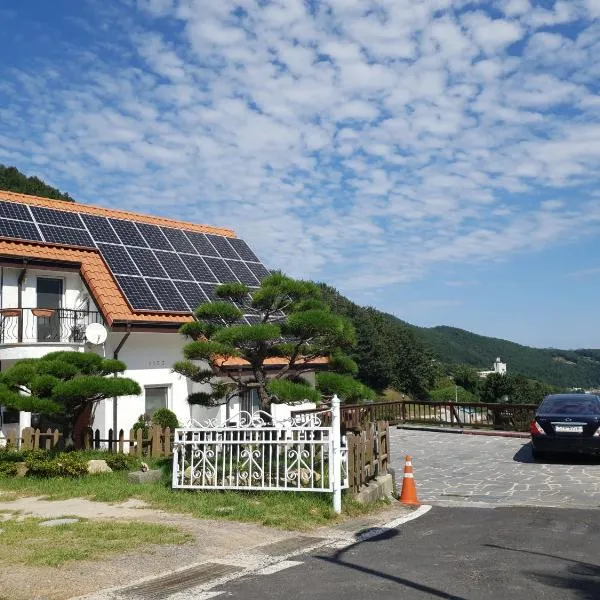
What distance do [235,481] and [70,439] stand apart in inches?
221

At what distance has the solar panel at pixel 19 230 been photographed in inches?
675

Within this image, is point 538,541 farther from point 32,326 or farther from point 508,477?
point 32,326

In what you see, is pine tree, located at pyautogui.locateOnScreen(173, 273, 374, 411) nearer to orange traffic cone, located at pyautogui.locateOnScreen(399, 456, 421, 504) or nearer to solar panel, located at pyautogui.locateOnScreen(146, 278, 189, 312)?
orange traffic cone, located at pyautogui.locateOnScreen(399, 456, 421, 504)

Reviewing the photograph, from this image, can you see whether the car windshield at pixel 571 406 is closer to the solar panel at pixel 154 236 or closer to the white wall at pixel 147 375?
the white wall at pixel 147 375

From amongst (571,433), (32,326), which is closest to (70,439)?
(32,326)

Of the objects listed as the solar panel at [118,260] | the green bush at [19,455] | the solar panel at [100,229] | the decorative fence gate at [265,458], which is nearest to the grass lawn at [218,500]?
the decorative fence gate at [265,458]

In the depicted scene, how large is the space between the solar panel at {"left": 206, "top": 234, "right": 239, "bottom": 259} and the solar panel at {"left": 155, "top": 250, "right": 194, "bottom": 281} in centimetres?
228

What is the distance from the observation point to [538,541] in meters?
7.45

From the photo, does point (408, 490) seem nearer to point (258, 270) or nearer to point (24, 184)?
point (258, 270)

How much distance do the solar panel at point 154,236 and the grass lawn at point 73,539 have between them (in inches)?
523

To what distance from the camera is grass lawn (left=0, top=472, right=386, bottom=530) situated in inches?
339

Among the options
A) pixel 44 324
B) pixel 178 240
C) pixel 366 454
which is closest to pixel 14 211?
pixel 44 324

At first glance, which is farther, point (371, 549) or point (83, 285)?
point (83, 285)

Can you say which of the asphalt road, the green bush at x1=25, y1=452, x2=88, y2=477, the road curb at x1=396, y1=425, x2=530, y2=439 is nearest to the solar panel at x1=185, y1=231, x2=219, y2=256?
the road curb at x1=396, y1=425, x2=530, y2=439
